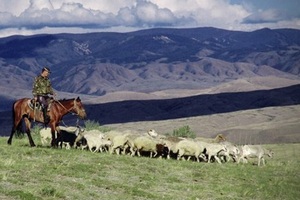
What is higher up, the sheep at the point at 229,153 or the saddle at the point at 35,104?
the saddle at the point at 35,104

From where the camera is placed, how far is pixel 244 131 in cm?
15575

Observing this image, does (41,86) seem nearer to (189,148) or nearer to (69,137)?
(69,137)

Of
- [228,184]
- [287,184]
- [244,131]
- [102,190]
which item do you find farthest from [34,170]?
[244,131]

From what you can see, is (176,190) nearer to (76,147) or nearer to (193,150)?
(193,150)

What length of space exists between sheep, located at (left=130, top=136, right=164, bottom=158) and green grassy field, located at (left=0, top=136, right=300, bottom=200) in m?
3.59

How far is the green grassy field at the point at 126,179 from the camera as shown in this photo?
15.8 metres

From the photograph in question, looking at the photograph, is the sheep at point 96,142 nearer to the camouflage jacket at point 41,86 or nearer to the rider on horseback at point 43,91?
the rider on horseback at point 43,91

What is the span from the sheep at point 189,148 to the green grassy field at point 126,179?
2.09 m

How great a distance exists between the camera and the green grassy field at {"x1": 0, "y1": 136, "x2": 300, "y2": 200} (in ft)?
52.0

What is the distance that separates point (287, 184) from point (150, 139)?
909 cm

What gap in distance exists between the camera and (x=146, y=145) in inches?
1117

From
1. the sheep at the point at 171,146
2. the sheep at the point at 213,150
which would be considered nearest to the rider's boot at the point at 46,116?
the sheep at the point at 171,146

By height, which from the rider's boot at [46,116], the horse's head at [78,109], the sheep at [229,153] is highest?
the horse's head at [78,109]

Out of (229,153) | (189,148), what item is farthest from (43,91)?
(229,153)
